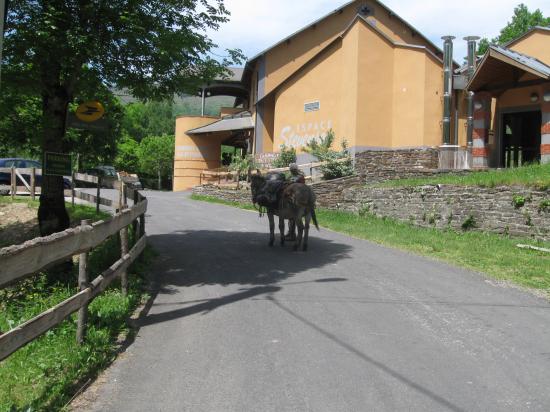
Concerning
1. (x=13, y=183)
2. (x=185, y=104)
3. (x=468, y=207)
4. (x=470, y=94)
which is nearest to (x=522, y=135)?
(x=470, y=94)

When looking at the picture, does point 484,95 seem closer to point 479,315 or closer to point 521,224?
point 521,224

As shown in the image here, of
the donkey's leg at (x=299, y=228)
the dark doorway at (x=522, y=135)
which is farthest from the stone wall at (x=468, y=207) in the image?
the dark doorway at (x=522, y=135)

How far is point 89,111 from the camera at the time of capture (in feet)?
30.5

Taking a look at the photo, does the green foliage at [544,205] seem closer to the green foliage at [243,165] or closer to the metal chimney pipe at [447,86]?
the metal chimney pipe at [447,86]

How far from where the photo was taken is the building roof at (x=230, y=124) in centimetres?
3731

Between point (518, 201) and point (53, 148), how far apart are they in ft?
36.1

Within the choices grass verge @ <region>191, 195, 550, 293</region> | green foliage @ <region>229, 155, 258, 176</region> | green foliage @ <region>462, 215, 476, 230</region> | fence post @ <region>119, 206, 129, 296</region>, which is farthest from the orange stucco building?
fence post @ <region>119, 206, 129, 296</region>

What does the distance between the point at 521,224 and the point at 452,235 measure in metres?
1.74

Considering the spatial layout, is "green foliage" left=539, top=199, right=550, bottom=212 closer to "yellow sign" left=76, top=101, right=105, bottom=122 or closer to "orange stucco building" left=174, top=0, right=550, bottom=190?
"orange stucco building" left=174, top=0, right=550, bottom=190

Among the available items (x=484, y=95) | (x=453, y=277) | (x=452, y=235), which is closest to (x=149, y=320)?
(x=453, y=277)

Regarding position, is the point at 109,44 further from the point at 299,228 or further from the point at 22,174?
the point at 22,174

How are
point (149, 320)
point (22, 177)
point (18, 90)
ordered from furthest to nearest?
point (22, 177), point (18, 90), point (149, 320)

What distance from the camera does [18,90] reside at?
28.5ft

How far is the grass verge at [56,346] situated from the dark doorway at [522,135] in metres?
18.7
